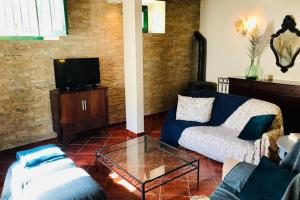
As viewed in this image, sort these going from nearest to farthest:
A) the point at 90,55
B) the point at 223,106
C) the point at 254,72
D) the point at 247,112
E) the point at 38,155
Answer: the point at 38,155 → the point at 247,112 → the point at 223,106 → the point at 90,55 → the point at 254,72

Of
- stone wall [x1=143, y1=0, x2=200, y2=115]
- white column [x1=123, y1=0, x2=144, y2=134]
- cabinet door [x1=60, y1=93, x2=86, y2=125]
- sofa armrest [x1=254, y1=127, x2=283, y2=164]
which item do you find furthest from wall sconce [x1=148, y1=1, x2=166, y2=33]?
sofa armrest [x1=254, y1=127, x2=283, y2=164]

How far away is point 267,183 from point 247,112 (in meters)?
1.83

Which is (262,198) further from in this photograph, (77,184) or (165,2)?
(165,2)

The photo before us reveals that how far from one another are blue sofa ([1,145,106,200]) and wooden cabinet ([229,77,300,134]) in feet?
11.1

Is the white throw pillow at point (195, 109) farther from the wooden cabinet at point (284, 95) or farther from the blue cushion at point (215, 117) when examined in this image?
the wooden cabinet at point (284, 95)

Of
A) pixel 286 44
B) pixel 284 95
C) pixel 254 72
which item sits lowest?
pixel 284 95

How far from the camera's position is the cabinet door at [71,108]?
12.6 ft

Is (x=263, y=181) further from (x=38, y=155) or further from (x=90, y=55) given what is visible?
(x=90, y=55)

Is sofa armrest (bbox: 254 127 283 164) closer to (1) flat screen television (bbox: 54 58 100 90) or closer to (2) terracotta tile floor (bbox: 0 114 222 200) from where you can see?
(2) terracotta tile floor (bbox: 0 114 222 200)

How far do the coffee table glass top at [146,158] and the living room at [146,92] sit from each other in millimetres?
14

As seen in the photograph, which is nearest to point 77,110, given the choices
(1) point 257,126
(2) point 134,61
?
(2) point 134,61

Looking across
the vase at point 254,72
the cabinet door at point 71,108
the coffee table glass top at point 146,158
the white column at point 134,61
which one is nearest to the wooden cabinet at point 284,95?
the vase at point 254,72

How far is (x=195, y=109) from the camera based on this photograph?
12.4 ft

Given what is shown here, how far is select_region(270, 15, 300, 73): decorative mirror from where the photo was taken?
4.29 m
